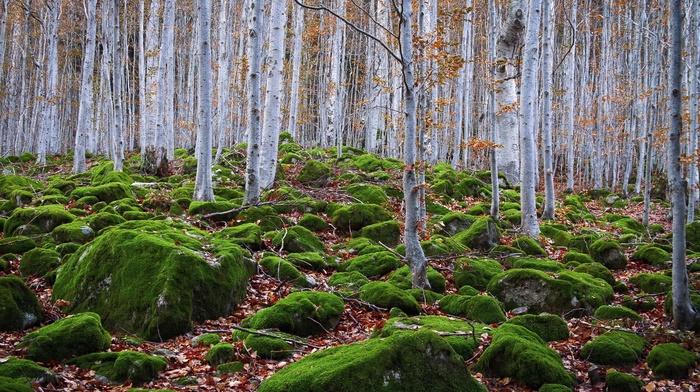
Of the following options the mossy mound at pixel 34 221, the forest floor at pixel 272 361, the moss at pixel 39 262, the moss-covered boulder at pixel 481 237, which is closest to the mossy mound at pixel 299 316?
the forest floor at pixel 272 361

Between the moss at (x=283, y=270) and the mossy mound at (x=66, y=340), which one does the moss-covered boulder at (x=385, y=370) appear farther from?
the moss at (x=283, y=270)

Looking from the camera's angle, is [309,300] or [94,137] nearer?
[309,300]

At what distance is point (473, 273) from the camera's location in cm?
783

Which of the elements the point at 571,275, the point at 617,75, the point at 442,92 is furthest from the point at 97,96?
Answer: the point at 571,275

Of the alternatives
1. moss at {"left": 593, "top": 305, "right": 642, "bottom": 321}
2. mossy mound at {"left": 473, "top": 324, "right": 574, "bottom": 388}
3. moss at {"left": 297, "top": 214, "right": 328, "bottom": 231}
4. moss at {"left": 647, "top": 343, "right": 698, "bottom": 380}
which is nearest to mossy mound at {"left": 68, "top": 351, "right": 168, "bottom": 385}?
mossy mound at {"left": 473, "top": 324, "right": 574, "bottom": 388}

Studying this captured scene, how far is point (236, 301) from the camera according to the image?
21.3 ft

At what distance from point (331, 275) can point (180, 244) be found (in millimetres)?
2348

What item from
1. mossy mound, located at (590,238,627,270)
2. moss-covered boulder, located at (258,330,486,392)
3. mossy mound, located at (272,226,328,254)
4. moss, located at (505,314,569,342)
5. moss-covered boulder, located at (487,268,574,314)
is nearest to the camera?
moss-covered boulder, located at (258,330,486,392)

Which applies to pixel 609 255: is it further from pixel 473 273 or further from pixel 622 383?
pixel 622 383

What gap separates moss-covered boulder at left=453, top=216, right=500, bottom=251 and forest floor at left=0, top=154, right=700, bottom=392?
1411mm

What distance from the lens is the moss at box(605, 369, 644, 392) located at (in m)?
4.52

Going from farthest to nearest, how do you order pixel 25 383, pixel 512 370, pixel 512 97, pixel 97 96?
1. pixel 97 96
2. pixel 512 97
3. pixel 512 370
4. pixel 25 383

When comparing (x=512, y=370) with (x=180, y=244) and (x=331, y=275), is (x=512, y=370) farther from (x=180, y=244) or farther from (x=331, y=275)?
(x=180, y=244)

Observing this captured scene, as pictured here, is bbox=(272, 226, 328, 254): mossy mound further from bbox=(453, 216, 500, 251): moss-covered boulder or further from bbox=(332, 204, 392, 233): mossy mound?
bbox=(453, 216, 500, 251): moss-covered boulder
